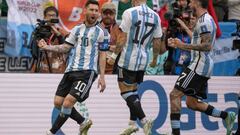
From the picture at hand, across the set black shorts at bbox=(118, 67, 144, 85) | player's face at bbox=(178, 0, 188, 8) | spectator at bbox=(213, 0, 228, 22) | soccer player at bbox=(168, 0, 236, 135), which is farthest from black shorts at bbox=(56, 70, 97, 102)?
spectator at bbox=(213, 0, 228, 22)

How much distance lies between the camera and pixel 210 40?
13023 millimetres

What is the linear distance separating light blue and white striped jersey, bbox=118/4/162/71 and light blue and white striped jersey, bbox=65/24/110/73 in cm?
39

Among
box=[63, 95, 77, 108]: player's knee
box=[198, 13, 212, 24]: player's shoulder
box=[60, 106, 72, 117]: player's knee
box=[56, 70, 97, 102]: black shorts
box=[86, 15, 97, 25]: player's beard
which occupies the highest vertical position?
box=[198, 13, 212, 24]: player's shoulder

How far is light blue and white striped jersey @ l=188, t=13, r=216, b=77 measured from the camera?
13020mm

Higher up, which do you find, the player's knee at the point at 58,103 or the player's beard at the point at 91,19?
the player's beard at the point at 91,19

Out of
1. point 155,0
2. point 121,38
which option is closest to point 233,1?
point 155,0

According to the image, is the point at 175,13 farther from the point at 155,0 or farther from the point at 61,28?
the point at 61,28

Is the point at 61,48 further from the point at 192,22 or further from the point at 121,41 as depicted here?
the point at 192,22

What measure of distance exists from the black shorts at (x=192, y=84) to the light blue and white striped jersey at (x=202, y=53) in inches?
3.1

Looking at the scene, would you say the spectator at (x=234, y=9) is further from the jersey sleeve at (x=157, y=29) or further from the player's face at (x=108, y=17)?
the jersey sleeve at (x=157, y=29)

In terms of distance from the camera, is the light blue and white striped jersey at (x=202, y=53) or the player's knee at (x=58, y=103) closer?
the light blue and white striped jersey at (x=202, y=53)

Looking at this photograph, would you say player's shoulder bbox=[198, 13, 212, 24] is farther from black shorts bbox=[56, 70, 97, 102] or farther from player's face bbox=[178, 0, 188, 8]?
player's face bbox=[178, 0, 188, 8]

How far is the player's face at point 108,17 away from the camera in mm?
15307

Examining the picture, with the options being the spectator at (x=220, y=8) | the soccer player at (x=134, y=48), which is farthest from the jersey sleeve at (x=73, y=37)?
the spectator at (x=220, y=8)
